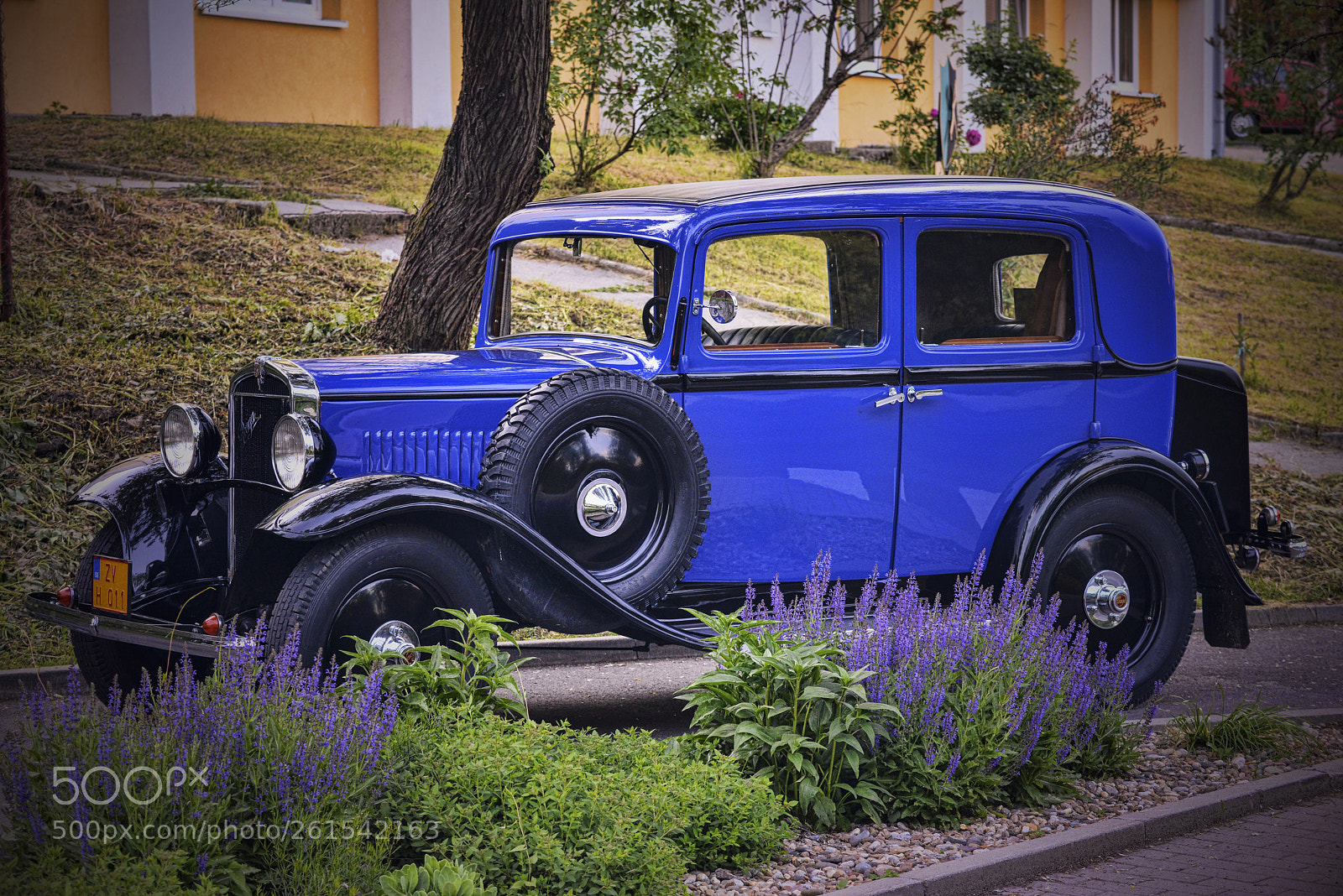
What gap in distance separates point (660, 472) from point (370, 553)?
1.19 meters

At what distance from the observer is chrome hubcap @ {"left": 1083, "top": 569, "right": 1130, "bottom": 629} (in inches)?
218

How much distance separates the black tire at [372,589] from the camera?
4031 mm

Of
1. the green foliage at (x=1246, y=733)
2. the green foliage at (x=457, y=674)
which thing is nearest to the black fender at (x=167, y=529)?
the green foliage at (x=457, y=674)

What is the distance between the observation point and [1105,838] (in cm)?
388


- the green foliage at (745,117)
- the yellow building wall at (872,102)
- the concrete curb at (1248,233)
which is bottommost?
the concrete curb at (1248,233)

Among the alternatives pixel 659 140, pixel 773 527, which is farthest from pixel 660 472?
pixel 659 140

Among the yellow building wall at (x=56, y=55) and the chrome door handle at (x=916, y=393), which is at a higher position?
the yellow building wall at (x=56, y=55)

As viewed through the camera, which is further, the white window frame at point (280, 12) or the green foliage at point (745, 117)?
the white window frame at point (280, 12)

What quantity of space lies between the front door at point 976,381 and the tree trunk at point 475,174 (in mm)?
3705

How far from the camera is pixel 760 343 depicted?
562 centimetres

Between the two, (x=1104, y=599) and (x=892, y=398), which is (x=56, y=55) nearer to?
(x=892, y=398)

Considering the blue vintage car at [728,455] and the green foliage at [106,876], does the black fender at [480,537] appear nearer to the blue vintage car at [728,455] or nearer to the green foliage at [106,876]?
the blue vintage car at [728,455]

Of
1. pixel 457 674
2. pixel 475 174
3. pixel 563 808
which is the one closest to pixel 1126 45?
pixel 475 174

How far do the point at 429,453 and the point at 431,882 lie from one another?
2.19 meters
